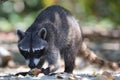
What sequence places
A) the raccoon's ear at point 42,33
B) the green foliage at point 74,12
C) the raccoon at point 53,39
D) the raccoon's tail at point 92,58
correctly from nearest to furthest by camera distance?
the raccoon at point 53,39
the raccoon's ear at point 42,33
the raccoon's tail at point 92,58
the green foliage at point 74,12

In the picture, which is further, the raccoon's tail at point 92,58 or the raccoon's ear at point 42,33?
the raccoon's tail at point 92,58

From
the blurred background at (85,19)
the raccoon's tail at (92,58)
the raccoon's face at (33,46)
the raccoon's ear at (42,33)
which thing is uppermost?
the blurred background at (85,19)

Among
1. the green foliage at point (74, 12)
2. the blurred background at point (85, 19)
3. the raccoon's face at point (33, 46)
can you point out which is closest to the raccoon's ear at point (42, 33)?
the raccoon's face at point (33, 46)

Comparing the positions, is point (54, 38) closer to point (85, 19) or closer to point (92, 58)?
point (92, 58)

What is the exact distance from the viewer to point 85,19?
24797mm

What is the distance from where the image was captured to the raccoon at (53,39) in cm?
1110

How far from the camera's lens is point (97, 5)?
24.8m

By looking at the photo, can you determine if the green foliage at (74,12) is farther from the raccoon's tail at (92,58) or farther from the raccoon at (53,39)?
the raccoon at (53,39)

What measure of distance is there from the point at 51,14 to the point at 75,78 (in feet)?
7.80

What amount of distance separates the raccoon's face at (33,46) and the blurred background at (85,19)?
7.80 metres

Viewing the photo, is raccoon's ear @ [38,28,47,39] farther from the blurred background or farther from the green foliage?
the green foliage

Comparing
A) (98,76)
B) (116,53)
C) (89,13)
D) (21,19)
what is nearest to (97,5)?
(89,13)

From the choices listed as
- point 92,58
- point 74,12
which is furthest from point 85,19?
point 92,58

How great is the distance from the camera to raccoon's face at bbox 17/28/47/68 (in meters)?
10.8
